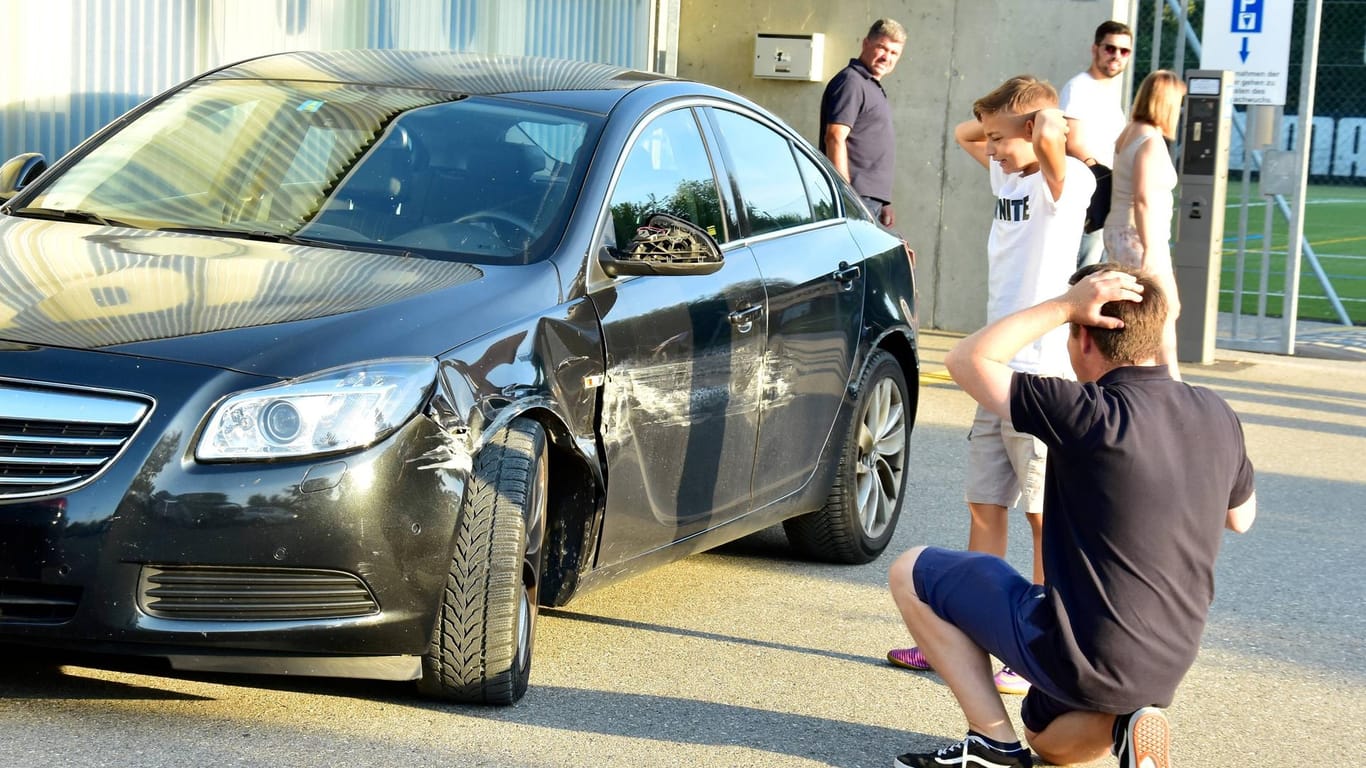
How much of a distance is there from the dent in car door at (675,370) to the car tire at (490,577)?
1.39ft

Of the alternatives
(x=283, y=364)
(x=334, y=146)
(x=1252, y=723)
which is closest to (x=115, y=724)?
(x=283, y=364)

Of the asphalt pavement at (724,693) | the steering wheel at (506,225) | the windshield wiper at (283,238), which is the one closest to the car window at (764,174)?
the steering wheel at (506,225)

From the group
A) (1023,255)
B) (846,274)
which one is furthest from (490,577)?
(846,274)

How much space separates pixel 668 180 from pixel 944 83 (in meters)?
8.58

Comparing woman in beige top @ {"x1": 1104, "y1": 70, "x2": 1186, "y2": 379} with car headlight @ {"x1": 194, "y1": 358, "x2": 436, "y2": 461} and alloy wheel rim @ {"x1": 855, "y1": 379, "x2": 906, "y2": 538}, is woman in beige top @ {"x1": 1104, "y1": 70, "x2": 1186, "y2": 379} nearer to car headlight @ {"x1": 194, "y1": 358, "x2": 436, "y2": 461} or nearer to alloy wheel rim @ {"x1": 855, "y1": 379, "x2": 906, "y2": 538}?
alloy wheel rim @ {"x1": 855, "y1": 379, "x2": 906, "y2": 538}

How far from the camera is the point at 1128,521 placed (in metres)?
3.89

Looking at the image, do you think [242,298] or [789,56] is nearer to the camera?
[242,298]

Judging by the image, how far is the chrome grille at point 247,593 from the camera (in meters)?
3.83

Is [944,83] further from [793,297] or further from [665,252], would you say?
[665,252]

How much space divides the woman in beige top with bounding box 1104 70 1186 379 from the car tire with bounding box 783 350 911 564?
1.01m

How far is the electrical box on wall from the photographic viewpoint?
13672 mm

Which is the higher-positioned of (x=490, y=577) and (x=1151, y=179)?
(x=1151, y=179)

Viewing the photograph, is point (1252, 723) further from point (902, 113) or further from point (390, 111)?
point (902, 113)

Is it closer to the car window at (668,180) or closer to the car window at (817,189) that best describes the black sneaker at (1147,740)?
the car window at (668,180)
